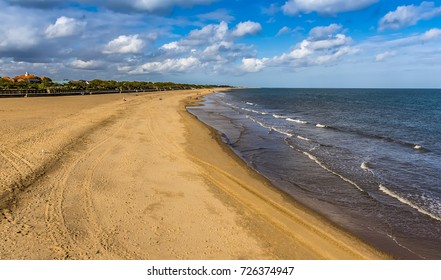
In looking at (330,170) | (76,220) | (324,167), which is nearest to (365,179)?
(330,170)

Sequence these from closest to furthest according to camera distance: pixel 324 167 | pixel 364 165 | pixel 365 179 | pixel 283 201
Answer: pixel 283 201 < pixel 365 179 < pixel 324 167 < pixel 364 165

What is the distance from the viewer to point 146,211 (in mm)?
8844

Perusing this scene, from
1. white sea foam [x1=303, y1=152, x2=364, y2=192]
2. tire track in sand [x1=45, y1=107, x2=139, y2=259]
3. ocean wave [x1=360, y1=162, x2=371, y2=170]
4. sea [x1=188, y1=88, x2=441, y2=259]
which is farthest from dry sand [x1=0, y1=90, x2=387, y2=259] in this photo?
ocean wave [x1=360, y1=162, x2=371, y2=170]

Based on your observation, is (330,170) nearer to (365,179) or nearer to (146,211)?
(365,179)

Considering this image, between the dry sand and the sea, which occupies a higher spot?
the dry sand

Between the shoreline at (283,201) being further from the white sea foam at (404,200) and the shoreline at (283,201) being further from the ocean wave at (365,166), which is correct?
Answer: the ocean wave at (365,166)

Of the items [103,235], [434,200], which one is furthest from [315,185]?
[103,235]

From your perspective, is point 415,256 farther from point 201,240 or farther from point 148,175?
point 148,175

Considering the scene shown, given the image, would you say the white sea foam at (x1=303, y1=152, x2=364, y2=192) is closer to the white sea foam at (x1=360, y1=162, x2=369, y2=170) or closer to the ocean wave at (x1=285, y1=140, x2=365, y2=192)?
the ocean wave at (x1=285, y1=140, x2=365, y2=192)

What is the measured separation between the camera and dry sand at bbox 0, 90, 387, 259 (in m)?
6.97

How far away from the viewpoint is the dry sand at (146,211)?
22.9 feet

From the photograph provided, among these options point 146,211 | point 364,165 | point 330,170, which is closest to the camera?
point 146,211

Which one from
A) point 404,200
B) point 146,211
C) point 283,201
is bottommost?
point 404,200

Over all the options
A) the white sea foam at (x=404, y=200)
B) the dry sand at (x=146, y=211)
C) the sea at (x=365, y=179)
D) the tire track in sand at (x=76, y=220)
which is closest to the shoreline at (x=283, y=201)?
the dry sand at (x=146, y=211)
